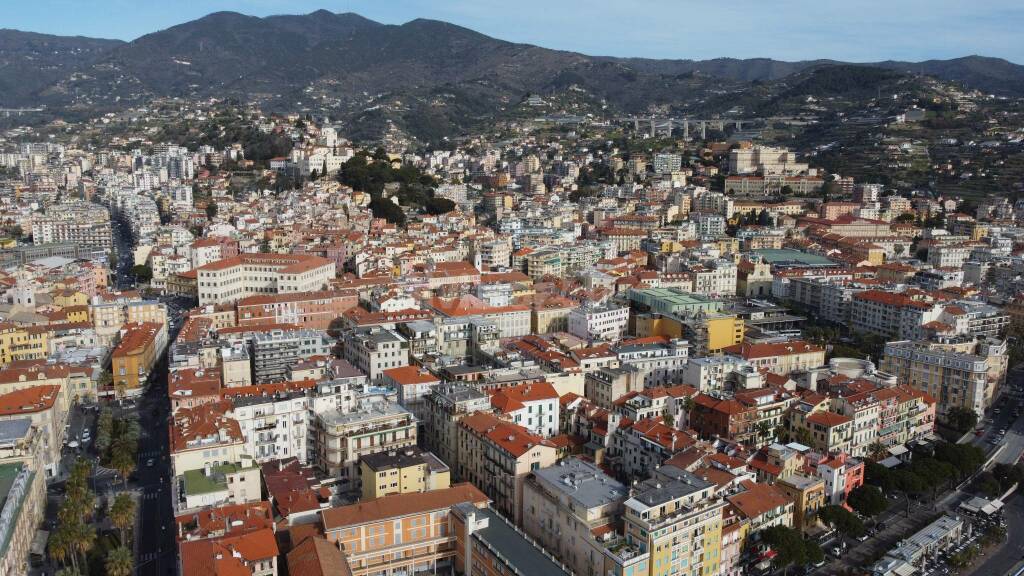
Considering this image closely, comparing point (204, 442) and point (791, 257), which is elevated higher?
point (791, 257)

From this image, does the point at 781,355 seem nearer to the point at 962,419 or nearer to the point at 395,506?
the point at 962,419

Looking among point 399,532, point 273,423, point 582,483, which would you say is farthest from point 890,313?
point 273,423

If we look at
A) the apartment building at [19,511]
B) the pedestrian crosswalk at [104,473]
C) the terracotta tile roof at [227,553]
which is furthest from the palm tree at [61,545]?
the pedestrian crosswalk at [104,473]

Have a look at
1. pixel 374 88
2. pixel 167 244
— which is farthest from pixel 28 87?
pixel 167 244

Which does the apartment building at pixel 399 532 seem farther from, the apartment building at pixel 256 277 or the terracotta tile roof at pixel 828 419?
the apartment building at pixel 256 277

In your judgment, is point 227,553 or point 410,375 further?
point 410,375

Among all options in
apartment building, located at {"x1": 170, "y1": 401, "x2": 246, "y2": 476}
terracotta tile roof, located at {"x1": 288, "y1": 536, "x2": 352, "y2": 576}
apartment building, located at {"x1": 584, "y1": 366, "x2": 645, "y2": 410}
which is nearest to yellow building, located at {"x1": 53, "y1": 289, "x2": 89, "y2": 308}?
apartment building, located at {"x1": 170, "y1": 401, "x2": 246, "y2": 476}
